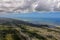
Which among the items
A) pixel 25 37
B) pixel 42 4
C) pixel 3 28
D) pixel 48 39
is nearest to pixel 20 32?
pixel 25 37

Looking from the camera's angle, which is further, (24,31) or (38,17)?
(38,17)

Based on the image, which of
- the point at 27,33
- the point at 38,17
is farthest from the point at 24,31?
the point at 38,17

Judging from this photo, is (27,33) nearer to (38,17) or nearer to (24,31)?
(24,31)

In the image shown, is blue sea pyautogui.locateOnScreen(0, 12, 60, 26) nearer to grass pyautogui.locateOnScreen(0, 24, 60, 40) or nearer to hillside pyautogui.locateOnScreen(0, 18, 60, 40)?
hillside pyautogui.locateOnScreen(0, 18, 60, 40)

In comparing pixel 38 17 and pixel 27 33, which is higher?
pixel 38 17

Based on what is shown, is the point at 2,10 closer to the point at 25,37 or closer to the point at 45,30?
the point at 25,37
